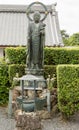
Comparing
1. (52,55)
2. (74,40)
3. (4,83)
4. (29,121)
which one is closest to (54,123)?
(29,121)

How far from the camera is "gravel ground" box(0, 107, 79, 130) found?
876 cm

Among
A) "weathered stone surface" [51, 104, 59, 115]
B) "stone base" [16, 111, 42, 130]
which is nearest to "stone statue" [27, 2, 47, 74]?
"weathered stone surface" [51, 104, 59, 115]

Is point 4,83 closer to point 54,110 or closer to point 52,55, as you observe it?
point 52,55

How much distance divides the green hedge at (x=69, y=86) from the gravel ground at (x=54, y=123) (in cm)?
32

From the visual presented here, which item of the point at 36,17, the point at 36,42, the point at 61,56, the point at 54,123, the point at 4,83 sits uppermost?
the point at 36,17

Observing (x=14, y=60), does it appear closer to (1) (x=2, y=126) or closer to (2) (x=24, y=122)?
(1) (x=2, y=126)

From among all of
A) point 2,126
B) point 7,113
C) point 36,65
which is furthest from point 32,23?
point 2,126

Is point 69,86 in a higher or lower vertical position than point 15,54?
lower

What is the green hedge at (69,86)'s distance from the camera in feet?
30.4

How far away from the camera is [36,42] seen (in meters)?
10.8

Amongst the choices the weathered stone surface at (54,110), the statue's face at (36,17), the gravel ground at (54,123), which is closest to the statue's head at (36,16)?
the statue's face at (36,17)

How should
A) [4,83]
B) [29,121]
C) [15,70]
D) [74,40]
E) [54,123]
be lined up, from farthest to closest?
[74,40], [4,83], [15,70], [54,123], [29,121]

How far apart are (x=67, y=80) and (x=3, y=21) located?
12.6m

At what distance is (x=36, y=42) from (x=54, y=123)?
2802mm
